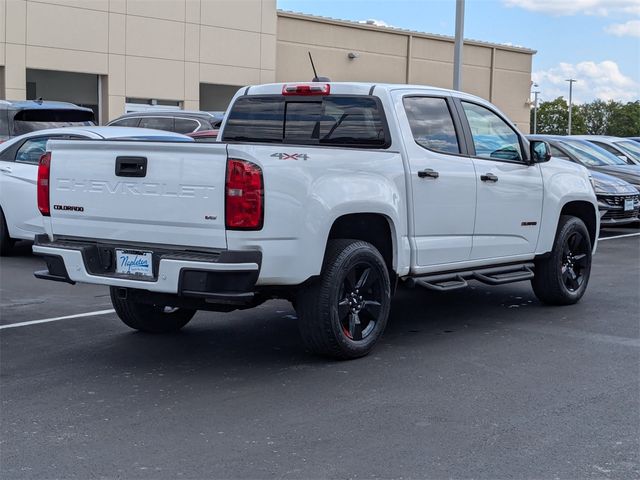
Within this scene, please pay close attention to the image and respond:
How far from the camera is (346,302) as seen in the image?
6906mm

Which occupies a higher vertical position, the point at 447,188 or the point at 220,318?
the point at 447,188

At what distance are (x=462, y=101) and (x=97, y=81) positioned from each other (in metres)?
28.7

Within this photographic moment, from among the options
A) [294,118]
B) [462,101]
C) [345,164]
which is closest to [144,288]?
[345,164]

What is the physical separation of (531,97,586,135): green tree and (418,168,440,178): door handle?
112 m

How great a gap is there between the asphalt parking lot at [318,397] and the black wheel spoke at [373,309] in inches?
11.9

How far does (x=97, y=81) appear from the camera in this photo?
3516cm

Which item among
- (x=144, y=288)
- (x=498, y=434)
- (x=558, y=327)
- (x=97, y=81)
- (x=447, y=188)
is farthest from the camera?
(x=97, y=81)

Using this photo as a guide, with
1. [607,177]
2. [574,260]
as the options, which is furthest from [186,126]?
[574,260]

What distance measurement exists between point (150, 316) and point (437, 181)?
249 centimetres

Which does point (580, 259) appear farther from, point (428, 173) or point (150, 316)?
point (150, 316)

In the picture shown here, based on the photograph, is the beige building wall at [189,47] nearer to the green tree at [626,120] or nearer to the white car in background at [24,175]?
the white car in background at [24,175]

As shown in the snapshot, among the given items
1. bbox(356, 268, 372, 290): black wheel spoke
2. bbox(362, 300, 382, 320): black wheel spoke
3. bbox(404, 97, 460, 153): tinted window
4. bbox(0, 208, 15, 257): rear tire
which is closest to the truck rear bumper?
bbox(356, 268, 372, 290): black wheel spoke

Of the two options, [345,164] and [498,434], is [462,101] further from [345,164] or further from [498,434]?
[498,434]

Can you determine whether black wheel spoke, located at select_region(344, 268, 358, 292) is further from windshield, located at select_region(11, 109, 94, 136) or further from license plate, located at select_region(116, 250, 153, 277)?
windshield, located at select_region(11, 109, 94, 136)
